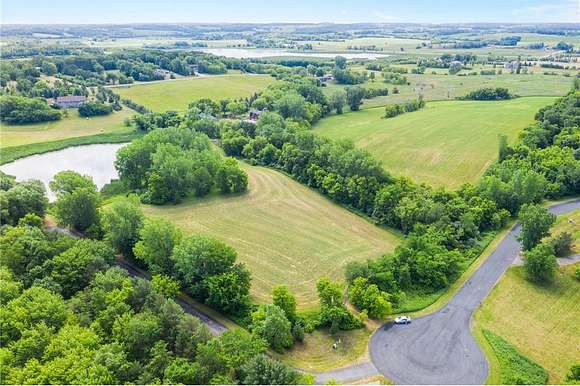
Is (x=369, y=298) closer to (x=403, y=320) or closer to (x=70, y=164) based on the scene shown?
(x=403, y=320)

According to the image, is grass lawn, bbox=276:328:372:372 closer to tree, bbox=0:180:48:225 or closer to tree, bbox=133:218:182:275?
tree, bbox=133:218:182:275

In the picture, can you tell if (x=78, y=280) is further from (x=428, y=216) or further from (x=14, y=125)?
(x=14, y=125)

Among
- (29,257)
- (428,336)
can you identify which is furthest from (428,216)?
(29,257)

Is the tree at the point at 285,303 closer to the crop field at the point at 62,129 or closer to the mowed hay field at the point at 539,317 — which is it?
the mowed hay field at the point at 539,317

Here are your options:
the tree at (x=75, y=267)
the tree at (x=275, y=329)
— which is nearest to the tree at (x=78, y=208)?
the tree at (x=75, y=267)

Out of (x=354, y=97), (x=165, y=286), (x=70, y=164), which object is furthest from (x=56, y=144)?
(x=354, y=97)
